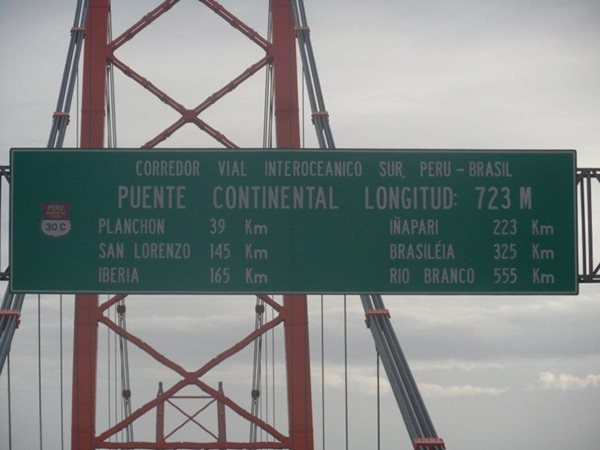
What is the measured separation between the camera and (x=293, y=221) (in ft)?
110

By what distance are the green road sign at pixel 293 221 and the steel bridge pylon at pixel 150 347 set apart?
1399 cm

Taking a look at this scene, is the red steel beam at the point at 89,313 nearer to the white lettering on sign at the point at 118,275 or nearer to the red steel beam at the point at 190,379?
the red steel beam at the point at 190,379

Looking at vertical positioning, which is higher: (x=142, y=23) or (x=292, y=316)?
(x=142, y=23)

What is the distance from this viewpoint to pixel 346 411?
3653 centimetres

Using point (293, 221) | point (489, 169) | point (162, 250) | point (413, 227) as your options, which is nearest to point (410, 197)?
point (413, 227)

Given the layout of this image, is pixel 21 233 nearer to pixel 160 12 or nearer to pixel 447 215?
pixel 447 215

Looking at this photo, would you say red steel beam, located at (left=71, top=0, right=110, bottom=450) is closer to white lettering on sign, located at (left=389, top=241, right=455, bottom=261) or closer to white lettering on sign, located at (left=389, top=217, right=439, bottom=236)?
white lettering on sign, located at (left=389, top=217, right=439, bottom=236)

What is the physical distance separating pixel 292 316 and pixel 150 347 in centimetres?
374

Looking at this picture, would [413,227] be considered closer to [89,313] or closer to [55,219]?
[55,219]

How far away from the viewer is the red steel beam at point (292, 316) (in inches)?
1890

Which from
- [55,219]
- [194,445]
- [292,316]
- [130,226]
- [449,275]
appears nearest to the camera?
[449,275]

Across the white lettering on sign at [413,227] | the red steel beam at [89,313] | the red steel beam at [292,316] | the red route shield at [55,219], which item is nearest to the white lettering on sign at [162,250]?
the red route shield at [55,219]

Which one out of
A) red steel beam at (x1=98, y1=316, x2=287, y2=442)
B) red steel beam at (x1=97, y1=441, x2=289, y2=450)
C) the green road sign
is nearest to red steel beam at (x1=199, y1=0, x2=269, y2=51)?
red steel beam at (x1=98, y1=316, x2=287, y2=442)

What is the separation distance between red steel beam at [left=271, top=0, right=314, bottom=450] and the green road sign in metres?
14.0
